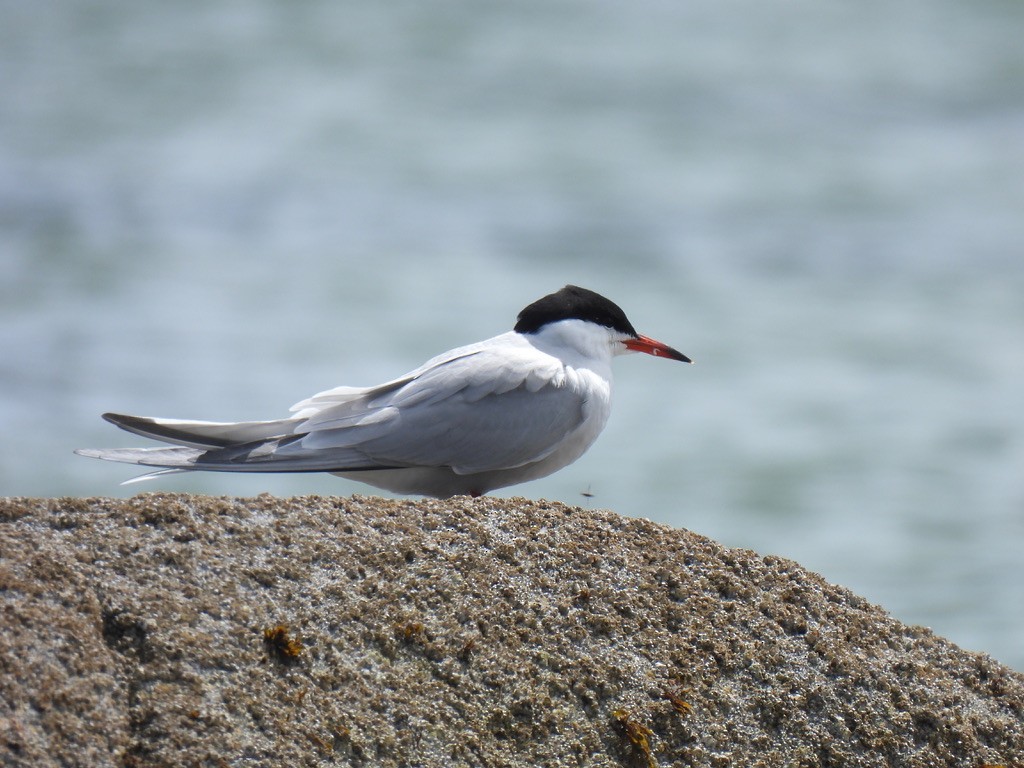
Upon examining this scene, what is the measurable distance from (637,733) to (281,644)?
0.78m

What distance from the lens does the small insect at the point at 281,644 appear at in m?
2.53

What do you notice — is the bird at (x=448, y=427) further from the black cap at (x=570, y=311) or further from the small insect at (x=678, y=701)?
the small insect at (x=678, y=701)

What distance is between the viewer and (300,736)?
2.45m

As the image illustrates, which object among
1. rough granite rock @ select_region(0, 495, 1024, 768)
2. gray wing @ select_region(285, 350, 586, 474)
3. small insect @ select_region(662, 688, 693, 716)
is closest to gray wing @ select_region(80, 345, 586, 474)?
gray wing @ select_region(285, 350, 586, 474)

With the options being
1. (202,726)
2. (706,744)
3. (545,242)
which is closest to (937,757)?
(706,744)

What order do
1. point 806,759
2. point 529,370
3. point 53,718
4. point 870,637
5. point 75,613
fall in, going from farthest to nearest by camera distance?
point 529,370 → point 870,637 → point 806,759 → point 75,613 → point 53,718

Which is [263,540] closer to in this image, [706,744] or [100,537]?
[100,537]

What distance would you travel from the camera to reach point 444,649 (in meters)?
2.70

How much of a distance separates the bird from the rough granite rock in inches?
56.2

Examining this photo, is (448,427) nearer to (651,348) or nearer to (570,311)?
(570,311)

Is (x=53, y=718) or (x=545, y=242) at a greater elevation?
(x=545, y=242)

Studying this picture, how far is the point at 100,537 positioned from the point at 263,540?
1.09ft

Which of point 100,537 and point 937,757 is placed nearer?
point 100,537

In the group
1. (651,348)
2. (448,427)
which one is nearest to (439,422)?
(448,427)
